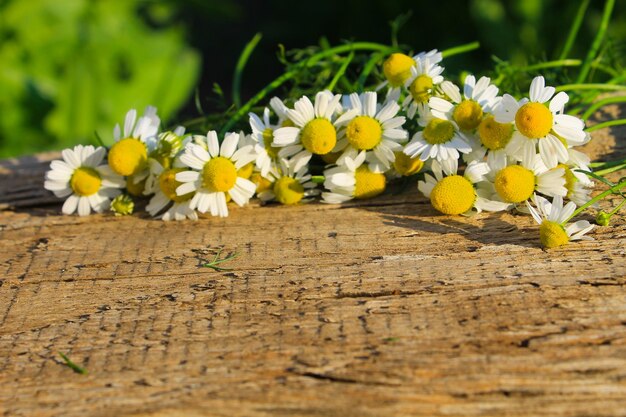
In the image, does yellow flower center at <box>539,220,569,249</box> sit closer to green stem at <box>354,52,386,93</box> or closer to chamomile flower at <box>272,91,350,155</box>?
chamomile flower at <box>272,91,350,155</box>

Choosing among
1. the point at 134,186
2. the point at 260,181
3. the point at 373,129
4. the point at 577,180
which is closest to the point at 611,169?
the point at 577,180

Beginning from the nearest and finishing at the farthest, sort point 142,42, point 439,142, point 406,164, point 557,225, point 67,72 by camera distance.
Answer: point 557,225, point 439,142, point 406,164, point 67,72, point 142,42

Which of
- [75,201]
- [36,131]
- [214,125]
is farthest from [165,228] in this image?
[36,131]

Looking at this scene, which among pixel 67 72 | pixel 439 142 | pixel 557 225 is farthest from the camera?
pixel 67 72

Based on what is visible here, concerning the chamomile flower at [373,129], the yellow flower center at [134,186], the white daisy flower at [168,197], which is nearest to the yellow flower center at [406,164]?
the chamomile flower at [373,129]

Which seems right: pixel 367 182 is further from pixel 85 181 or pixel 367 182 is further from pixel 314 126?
pixel 85 181

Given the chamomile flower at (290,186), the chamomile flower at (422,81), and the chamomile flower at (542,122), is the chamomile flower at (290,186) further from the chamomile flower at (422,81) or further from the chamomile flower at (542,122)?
the chamomile flower at (542,122)

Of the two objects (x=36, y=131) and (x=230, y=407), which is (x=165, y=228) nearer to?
(x=230, y=407)

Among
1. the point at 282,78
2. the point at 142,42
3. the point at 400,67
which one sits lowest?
the point at 400,67
